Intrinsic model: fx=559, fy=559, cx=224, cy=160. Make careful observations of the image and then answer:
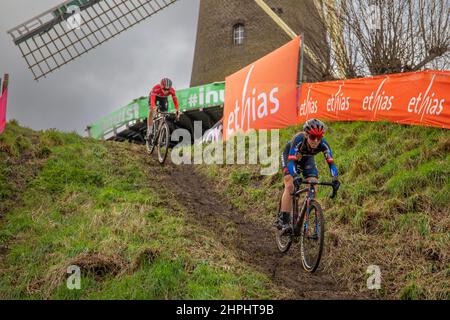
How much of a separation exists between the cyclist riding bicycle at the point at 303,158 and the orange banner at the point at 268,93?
24.7 ft

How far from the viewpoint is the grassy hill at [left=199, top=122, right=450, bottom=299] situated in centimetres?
855

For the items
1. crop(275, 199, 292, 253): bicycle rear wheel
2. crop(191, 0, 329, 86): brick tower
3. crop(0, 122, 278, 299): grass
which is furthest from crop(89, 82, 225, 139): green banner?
crop(275, 199, 292, 253): bicycle rear wheel

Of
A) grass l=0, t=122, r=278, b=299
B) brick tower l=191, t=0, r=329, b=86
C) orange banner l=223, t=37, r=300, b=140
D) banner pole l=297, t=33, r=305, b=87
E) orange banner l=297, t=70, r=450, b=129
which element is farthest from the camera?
brick tower l=191, t=0, r=329, b=86

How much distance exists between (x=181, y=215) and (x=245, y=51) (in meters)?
22.8

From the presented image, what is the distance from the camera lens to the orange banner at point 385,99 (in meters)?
12.7

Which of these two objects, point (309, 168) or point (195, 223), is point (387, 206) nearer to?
point (309, 168)

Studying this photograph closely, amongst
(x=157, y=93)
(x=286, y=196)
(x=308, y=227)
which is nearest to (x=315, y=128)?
(x=286, y=196)

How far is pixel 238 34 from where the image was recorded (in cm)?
3359

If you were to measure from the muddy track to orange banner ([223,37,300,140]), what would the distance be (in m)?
2.74

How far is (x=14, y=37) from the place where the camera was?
27375mm

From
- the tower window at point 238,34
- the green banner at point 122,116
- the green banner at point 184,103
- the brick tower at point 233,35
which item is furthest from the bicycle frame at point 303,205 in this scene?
the green banner at point 122,116

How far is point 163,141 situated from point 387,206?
7594mm

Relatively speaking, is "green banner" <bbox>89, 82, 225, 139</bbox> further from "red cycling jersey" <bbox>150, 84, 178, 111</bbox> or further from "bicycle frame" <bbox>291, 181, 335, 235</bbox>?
"bicycle frame" <bbox>291, 181, 335, 235</bbox>

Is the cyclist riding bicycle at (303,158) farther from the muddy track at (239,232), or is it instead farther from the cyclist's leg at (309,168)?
the muddy track at (239,232)
